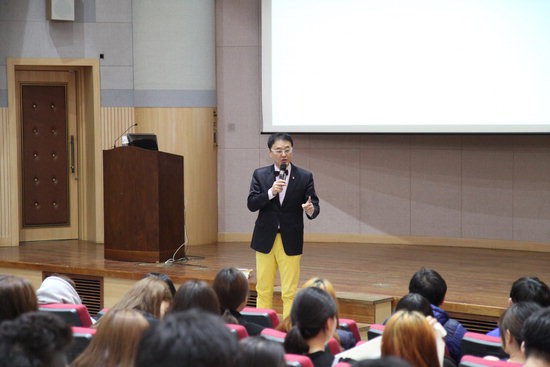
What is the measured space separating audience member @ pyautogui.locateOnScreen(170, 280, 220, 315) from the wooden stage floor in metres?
2.77

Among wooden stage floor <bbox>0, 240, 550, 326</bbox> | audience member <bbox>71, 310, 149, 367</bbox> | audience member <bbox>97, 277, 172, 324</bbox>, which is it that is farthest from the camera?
wooden stage floor <bbox>0, 240, 550, 326</bbox>

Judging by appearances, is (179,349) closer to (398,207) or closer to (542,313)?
(542,313)

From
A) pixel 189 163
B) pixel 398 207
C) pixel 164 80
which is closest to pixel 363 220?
pixel 398 207

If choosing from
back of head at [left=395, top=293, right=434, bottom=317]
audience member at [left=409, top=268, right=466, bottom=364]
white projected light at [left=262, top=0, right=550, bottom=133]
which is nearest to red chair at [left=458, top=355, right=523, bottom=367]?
back of head at [left=395, top=293, right=434, bottom=317]

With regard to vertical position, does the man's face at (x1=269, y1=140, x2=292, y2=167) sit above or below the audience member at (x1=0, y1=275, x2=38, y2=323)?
above

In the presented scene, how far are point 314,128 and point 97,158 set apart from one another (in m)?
2.25

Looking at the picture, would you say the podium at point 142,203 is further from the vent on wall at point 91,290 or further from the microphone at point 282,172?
the microphone at point 282,172

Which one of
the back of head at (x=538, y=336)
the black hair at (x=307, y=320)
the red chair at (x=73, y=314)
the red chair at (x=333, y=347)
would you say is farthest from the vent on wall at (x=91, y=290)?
the back of head at (x=538, y=336)

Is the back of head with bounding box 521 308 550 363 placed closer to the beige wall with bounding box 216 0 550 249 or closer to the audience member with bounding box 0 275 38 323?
the audience member with bounding box 0 275 38 323

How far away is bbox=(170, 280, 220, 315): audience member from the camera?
3.15 m

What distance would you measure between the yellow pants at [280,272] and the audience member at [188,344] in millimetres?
3855

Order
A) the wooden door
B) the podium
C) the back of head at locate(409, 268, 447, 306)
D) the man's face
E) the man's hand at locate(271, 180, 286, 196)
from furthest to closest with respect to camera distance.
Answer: the wooden door → the podium → the man's face → the man's hand at locate(271, 180, 286, 196) → the back of head at locate(409, 268, 447, 306)

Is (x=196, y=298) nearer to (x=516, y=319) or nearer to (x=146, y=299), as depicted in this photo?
(x=146, y=299)

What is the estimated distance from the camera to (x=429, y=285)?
158 inches
